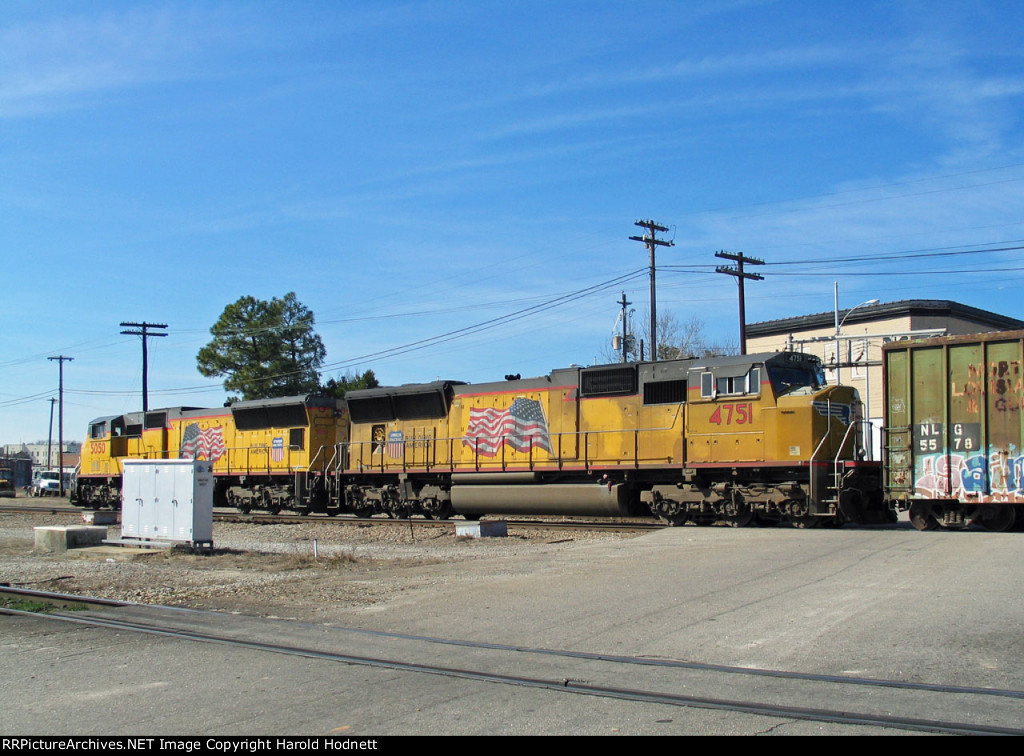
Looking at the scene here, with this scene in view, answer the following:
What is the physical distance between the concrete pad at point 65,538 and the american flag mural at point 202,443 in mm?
13904

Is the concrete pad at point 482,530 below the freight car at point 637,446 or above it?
below

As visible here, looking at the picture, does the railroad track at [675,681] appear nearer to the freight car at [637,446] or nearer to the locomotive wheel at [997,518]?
the freight car at [637,446]

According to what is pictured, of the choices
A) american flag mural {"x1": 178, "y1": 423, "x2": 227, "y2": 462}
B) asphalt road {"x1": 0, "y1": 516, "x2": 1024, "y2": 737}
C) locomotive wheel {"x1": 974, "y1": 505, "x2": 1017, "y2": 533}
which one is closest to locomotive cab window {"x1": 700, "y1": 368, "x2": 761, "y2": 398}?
locomotive wheel {"x1": 974, "y1": 505, "x2": 1017, "y2": 533}

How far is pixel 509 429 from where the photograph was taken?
2462 cm

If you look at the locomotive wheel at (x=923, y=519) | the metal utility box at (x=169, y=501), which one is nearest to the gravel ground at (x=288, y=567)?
the metal utility box at (x=169, y=501)

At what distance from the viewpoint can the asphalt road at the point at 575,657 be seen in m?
5.96

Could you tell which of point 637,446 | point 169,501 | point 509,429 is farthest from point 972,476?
point 169,501

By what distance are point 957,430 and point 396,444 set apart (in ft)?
50.9

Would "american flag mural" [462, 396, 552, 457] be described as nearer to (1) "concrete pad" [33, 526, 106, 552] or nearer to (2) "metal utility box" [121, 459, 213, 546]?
(2) "metal utility box" [121, 459, 213, 546]

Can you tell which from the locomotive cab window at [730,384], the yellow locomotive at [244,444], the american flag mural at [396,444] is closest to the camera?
the locomotive cab window at [730,384]

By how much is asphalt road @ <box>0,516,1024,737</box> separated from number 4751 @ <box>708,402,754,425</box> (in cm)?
729
